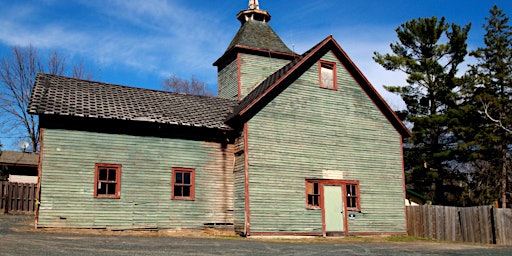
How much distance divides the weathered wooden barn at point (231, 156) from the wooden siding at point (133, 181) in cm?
4

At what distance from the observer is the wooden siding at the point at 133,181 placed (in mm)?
17484

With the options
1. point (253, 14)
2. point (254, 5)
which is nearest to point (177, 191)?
point (253, 14)

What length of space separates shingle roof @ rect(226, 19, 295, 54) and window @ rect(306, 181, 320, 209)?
9.26 m

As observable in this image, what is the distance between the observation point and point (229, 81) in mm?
26859

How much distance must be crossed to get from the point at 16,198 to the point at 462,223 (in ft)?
→ 73.6

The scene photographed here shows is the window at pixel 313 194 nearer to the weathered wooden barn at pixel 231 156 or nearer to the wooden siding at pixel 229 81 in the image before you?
the weathered wooden barn at pixel 231 156

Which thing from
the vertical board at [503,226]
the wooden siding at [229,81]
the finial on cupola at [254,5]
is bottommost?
the vertical board at [503,226]

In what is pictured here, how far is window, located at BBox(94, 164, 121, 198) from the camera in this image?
59.7 ft

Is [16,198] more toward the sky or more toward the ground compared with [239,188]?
more toward the ground

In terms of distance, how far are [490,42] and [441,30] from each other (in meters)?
4.14

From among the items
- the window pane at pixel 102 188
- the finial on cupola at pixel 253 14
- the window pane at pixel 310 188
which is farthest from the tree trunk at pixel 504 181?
the window pane at pixel 102 188

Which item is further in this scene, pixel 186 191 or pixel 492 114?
pixel 492 114

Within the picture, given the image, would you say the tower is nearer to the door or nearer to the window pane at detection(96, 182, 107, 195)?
the door

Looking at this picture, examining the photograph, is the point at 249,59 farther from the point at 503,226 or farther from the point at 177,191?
the point at 503,226
